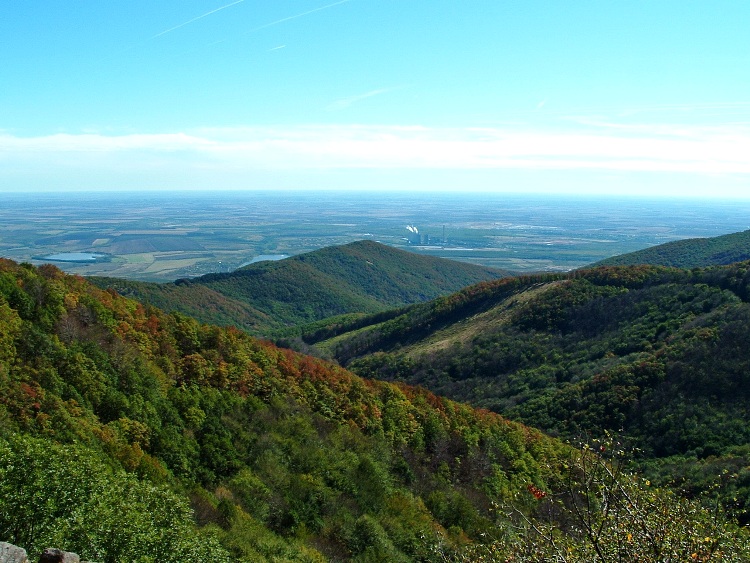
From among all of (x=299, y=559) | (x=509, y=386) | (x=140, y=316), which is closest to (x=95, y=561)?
(x=299, y=559)

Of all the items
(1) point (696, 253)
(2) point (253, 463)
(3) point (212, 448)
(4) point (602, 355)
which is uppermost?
(1) point (696, 253)

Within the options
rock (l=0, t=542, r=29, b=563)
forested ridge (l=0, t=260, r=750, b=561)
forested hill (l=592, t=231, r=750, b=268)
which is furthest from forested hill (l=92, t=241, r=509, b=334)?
rock (l=0, t=542, r=29, b=563)

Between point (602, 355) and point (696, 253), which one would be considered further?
point (696, 253)

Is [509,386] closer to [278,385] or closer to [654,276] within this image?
[654,276]

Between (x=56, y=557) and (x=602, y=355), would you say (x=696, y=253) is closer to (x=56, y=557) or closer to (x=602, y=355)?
(x=602, y=355)

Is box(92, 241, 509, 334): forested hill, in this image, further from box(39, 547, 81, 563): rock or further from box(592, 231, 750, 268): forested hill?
box(39, 547, 81, 563): rock

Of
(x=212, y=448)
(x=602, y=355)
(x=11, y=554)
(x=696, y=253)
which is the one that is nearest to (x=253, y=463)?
(x=212, y=448)

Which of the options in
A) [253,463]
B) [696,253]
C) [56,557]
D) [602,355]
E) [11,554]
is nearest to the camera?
[11,554]
